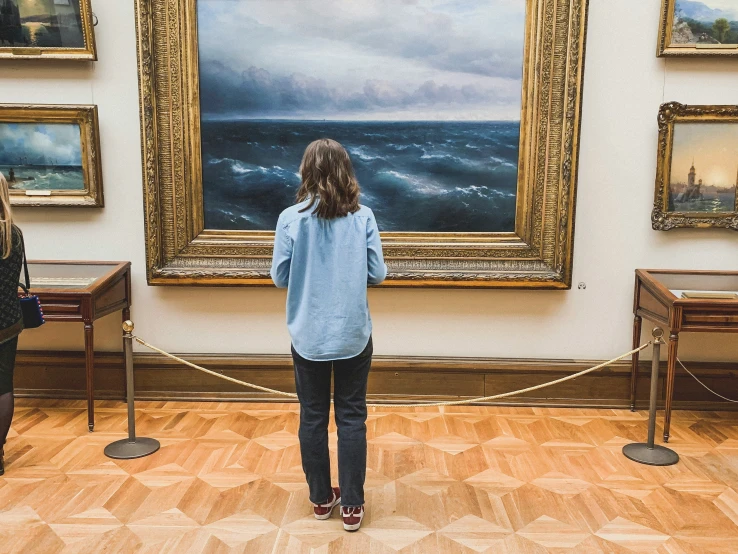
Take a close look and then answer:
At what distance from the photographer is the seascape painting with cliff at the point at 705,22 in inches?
203

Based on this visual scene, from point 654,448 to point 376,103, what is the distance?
3357mm

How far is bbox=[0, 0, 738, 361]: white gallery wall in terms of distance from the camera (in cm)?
534

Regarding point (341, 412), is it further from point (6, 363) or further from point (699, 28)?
point (699, 28)

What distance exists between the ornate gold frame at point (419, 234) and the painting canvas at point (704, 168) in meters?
0.85

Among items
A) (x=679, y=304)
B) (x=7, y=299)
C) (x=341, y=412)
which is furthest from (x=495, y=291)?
(x=7, y=299)

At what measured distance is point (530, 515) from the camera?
3.85 metres

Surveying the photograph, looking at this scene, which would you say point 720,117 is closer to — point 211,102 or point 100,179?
point 211,102

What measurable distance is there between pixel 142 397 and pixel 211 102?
257 cm

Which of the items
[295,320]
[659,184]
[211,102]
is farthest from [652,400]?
[211,102]

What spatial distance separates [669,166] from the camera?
5363 mm

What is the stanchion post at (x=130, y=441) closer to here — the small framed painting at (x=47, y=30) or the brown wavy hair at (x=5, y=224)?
the brown wavy hair at (x=5, y=224)

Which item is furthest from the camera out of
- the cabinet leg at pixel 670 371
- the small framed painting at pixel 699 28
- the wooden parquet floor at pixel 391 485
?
the small framed painting at pixel 699 28

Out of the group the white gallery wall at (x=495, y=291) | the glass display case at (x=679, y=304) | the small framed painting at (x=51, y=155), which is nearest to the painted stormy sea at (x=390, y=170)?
the white gallery wall at (x=495, y=291)

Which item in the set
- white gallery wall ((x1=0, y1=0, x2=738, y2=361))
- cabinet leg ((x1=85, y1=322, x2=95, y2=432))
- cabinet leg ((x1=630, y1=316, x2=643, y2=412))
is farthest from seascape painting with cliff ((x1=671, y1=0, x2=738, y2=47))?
cabinet leg ((x1=85, y1=322, x2=95, y2=432))
